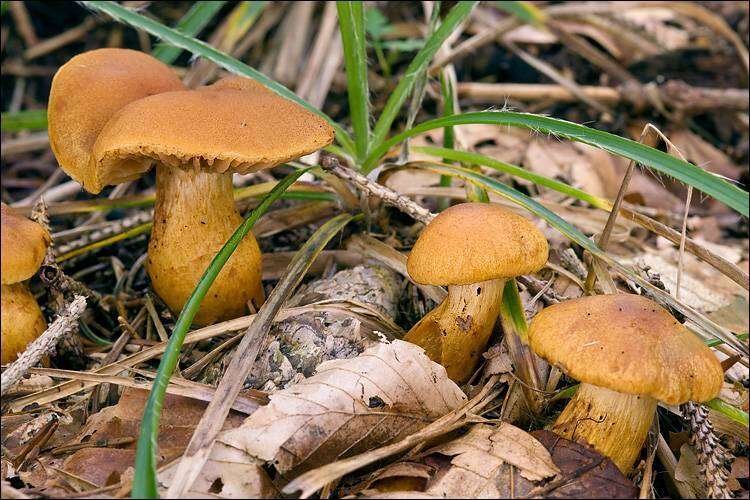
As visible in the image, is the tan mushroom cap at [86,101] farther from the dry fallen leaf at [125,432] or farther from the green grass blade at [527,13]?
the green grass blade at [527,13]

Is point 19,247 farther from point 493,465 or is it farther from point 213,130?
point 493,465

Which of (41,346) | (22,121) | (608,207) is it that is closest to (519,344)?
(608,207)

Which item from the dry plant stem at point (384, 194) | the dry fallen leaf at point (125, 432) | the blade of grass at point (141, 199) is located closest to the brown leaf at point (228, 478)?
the dry fallen leaf at point (125, 432)

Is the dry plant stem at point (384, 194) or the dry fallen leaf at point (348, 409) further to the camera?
the dry plant stem at point (384, 194)

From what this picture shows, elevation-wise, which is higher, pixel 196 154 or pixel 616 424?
pixel 196 154

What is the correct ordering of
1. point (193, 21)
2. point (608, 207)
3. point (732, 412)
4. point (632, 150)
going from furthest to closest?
point (193, 21), point (608, 207), point (632, 150), point (732, 412)

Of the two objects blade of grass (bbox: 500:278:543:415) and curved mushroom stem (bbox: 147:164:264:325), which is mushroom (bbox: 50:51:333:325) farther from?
blade of grass (bbox: 500:278:543:415)

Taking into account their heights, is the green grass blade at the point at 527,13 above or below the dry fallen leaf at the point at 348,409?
above

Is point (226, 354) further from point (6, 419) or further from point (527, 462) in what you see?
point (527, 462)
